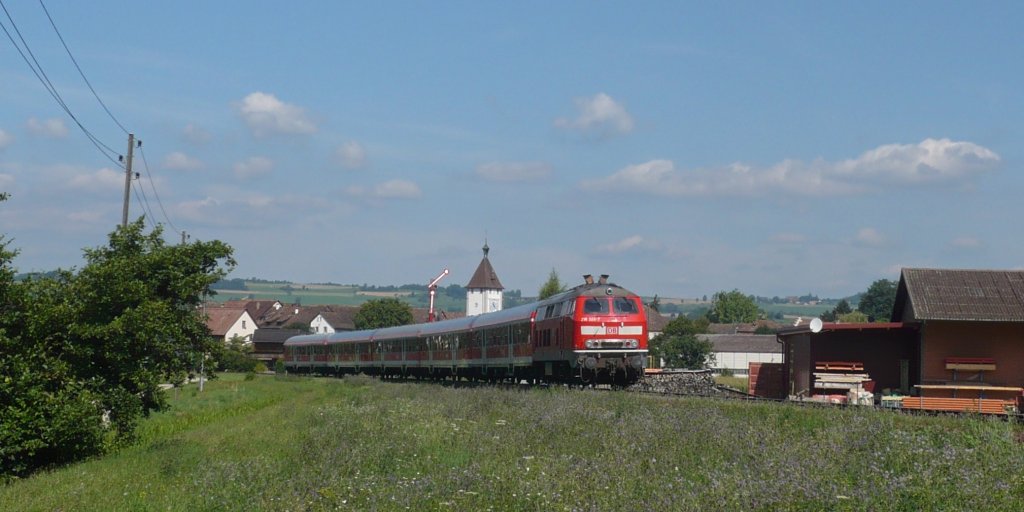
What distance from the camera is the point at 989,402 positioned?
26.4m

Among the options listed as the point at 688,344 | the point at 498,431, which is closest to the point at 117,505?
the point at 498,431

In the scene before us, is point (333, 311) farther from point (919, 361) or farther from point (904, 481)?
point (904, 481)

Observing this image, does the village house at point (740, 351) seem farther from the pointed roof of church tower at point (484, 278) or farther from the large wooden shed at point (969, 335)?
the large wooden shed at point (969, 335)

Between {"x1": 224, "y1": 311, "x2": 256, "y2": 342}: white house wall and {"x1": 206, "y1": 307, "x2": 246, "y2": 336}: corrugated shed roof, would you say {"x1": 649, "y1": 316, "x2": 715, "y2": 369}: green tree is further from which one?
{"x1": 206, "y1": 307, "x2": 246, "y2": 336}: corrugated shed roof

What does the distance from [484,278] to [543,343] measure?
11557 cm

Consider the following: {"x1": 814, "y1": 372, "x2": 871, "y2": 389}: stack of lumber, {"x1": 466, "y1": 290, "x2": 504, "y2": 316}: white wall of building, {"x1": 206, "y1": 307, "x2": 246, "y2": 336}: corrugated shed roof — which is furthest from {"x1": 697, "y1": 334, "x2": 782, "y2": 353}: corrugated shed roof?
{"x1": 814, "y1": 372, "x2": 871, "y2": 389}: stack of lumber

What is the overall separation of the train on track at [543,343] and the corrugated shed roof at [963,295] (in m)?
9.97

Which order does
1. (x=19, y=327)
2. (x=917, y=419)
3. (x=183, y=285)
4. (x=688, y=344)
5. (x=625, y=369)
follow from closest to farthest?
(x=917, y=419)
(x=19, y=327)
(x=183, y=285)
(x=625, y=369)
(x=688, y=344)

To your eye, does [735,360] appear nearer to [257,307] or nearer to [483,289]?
[483,289]

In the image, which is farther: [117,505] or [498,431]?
[498,431]

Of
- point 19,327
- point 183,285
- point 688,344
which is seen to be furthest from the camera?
point 688,344

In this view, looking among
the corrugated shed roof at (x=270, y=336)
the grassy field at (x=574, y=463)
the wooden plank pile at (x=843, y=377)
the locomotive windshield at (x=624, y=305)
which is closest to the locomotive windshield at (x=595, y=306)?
the locomotive windshield at (x=624, y=305)

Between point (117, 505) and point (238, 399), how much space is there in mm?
30570

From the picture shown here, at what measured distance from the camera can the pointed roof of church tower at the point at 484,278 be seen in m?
149
